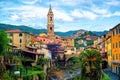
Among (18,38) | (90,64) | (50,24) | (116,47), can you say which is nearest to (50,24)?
(50,24)

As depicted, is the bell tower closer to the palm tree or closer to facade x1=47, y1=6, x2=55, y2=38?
facade x1=47, y1=6, x2=55, y2=38

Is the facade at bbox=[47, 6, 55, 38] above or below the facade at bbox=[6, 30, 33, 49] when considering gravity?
above

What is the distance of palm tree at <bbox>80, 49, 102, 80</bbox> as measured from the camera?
36.0 metres

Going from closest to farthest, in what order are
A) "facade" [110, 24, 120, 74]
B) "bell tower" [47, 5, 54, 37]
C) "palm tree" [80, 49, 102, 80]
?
1. "palm tree" [80, 49, 102, 80]
2. "facade" [110, 24, 120, 74]
3. "bell tower" [47, 5, 54, 37]

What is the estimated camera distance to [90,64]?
3641 centimetres

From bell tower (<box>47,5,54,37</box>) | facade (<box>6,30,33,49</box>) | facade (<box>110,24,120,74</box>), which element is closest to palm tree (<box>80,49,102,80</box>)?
facade (<box>110,24,120,74</box>)

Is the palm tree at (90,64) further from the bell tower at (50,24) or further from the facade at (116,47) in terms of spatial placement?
the bell tower at (50,24)

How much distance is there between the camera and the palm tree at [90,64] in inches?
1416

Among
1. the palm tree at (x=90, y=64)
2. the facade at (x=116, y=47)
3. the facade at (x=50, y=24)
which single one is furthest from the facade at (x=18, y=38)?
the facade at (x=50, y=24)

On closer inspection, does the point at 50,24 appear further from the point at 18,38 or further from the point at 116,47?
the point at 116,47

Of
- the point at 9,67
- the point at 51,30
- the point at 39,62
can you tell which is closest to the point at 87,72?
the point at 9,67

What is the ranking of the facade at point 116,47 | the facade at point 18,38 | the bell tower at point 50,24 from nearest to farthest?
the facade at point 116,47 → the facade at point 18,38 → the bell tower at point 50,24

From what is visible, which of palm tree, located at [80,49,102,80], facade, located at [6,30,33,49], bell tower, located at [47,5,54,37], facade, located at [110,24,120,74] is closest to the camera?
palm tree, located at [80,49,102,80]

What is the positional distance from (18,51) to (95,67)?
46.7m
